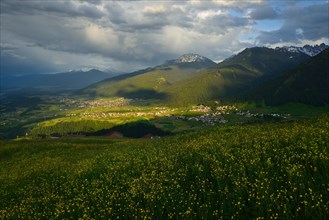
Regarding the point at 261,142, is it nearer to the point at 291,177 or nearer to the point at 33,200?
the point at 291,177

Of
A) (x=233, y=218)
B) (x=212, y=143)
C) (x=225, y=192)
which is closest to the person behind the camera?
(x=233, y=218)

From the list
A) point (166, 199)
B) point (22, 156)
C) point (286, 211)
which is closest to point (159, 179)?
point (166, 199)

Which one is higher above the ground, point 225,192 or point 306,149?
point 306,149

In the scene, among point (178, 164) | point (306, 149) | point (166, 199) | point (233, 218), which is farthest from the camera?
point (178, 164)

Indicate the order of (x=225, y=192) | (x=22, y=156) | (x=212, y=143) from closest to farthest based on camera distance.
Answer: (x=225, y=192) < (x=212, y=143) < (x=22, y=156)

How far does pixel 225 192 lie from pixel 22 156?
4863cm

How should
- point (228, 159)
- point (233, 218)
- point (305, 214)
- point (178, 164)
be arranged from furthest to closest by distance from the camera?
point (178, 164) → point (228, 159) → point (233, 218) → point (305, 214)

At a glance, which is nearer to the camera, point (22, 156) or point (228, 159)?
point (228, 159)

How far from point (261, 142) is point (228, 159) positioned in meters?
4.59

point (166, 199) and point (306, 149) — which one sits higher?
point (306, 149)

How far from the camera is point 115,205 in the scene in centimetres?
1855

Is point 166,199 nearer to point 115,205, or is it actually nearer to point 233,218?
point 115,205

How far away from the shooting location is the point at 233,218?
47.4 feet

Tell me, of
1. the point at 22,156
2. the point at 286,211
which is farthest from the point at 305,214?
the point at 22,156
